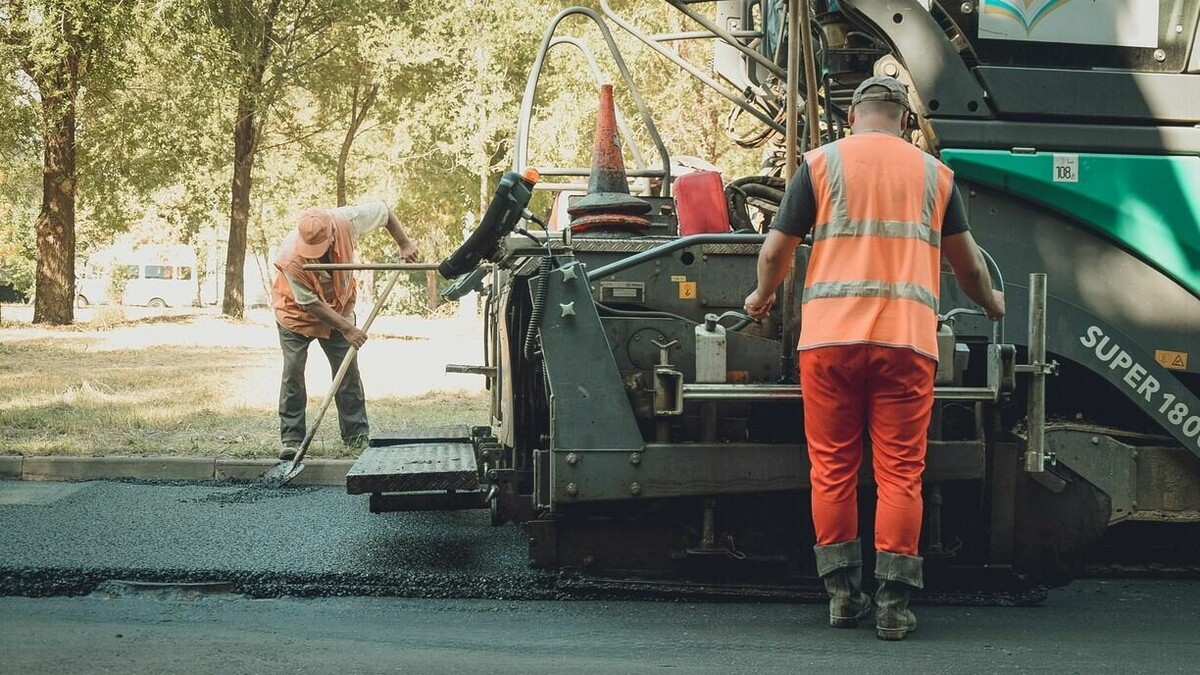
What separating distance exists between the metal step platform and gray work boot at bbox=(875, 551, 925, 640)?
65.7 inches

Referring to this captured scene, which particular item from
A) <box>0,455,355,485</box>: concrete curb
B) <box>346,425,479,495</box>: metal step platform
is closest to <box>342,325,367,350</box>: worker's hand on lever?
<box>0,455,355,485</box>: concrete curb

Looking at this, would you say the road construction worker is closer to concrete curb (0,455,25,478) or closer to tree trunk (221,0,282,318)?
concrete curb (0,455,25,478)

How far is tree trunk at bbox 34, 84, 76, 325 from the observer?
22.8 meters

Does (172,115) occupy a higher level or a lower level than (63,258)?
higher

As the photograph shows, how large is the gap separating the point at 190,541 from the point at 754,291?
109 inches

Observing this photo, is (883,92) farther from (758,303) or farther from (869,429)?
(869,429)

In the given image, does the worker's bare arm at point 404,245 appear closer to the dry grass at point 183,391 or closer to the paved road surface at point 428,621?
the dry grass at point 183,391

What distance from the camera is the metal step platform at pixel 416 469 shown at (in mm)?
5207

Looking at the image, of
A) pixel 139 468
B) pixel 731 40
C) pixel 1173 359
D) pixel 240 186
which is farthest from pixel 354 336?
pixel 240 186

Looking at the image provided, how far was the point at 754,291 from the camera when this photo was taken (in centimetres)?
470

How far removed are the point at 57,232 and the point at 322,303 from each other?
16363mm

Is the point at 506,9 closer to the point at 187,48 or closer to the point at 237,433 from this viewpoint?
the point at 187,48

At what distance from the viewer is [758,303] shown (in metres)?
4.49

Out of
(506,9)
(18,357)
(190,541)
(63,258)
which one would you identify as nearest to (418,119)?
(506,9)
